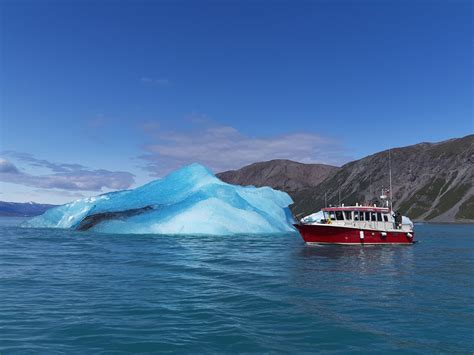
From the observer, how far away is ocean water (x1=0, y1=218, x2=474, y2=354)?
11789 millimetres

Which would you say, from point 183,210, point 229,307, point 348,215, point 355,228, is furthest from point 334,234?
point 229,307

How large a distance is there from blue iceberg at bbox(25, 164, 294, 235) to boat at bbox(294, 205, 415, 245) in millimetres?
14593

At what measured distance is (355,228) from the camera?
147 ft

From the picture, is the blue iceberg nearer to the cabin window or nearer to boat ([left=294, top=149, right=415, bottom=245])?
boat ([left=294, top=149, right=415, bottom=245])

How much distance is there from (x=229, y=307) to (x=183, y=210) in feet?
139

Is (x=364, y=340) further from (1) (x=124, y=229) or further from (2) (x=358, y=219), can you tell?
(1) (x=124, y=229)

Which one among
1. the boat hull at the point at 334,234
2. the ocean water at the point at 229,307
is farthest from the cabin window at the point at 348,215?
the ocean water at the point at 229,307

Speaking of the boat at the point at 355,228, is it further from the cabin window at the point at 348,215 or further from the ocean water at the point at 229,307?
the ocean water at the point at 229,307

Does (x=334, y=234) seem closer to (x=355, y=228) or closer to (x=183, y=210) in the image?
(x=355, y=228)

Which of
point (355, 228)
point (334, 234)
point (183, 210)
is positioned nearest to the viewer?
point (334, 234)

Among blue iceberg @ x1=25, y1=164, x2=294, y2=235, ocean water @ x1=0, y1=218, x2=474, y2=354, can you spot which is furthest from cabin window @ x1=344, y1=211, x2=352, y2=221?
ocean water @ x1=0, y1=218, x2=474, y2=354

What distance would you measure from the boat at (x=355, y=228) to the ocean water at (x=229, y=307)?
617 inches

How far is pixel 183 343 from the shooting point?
38.0ft

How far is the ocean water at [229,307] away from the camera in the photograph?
11789 mm
